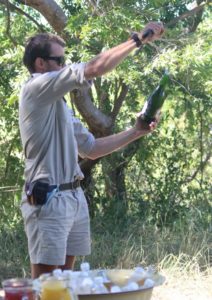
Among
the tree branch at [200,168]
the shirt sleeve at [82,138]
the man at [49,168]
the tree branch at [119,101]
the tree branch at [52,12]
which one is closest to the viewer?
the man at [49,168]

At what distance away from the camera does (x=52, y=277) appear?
2.22m

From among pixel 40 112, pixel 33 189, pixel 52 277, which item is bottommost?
pixel 52 277

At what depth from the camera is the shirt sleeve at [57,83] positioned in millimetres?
2932

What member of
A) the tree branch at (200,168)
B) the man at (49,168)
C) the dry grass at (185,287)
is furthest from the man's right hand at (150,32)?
the tree branch at (200,168)

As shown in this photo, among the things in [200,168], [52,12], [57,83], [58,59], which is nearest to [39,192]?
[57,83]

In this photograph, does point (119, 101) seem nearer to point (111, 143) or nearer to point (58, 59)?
point (111, 143)

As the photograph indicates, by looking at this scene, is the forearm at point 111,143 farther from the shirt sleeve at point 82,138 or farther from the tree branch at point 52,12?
the tree branch at point 52,12

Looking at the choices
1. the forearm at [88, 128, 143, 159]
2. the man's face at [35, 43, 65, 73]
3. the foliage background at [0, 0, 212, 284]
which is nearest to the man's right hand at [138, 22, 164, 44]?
the man's face at [35, 43, 65, 73]

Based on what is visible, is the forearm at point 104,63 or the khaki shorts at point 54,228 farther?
the khaki shorts at point 54,228

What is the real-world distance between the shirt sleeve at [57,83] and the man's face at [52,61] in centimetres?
13

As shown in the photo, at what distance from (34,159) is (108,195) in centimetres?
489

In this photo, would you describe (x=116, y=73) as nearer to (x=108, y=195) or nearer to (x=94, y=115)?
(x=94, y=115)

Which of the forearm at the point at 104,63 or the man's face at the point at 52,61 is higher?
Answer: the man's face at the point at 52,61

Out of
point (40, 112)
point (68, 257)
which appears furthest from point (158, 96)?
point (68, 257)
